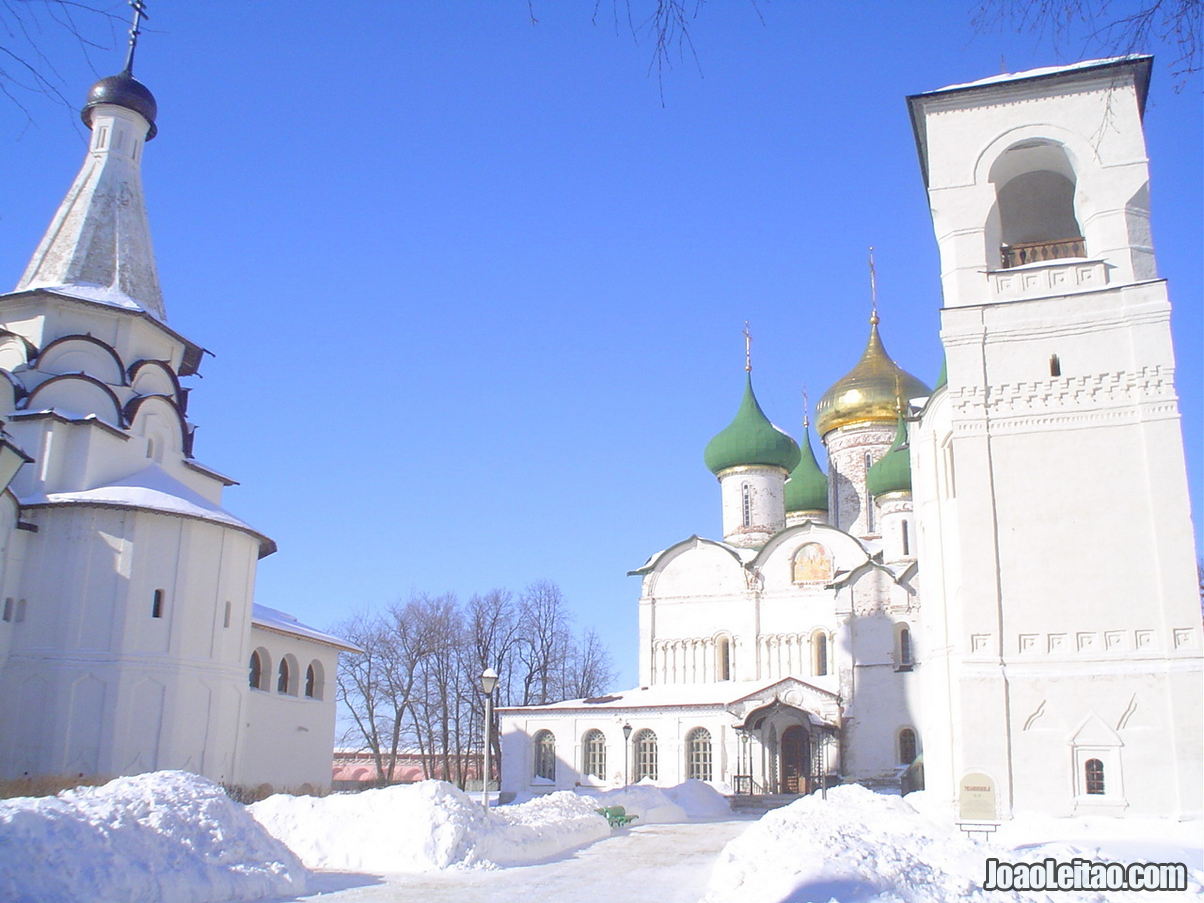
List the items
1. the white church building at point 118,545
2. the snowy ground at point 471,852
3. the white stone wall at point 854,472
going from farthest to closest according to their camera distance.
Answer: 1. the white stone wall at point 854,472
2. the white church building at point 118,545
3. the snowy ground at point 471,852

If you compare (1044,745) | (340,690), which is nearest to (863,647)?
(1044,745)

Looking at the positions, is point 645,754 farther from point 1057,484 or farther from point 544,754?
point 1057,484

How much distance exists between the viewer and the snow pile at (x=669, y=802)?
2066 cm

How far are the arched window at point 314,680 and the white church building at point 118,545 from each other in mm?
774

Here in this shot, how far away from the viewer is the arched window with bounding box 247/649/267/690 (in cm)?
2225

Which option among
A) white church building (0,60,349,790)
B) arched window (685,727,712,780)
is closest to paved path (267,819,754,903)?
white church building (0,60,349,790)

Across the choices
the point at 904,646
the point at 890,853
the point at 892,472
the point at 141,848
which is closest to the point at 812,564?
the point at 892,472

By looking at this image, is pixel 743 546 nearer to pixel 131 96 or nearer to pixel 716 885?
pixel 131 96

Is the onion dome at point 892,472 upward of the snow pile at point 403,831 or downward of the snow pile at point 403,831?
upward

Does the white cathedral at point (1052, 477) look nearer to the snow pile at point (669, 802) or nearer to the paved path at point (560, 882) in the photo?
the paved path at point (560, 882)

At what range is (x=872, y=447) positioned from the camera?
3375 centimetres

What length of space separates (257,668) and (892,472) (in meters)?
17.9

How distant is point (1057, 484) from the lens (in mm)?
15500

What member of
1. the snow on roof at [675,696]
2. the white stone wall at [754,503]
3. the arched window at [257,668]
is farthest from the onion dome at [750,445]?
the arched window at [257,668]
